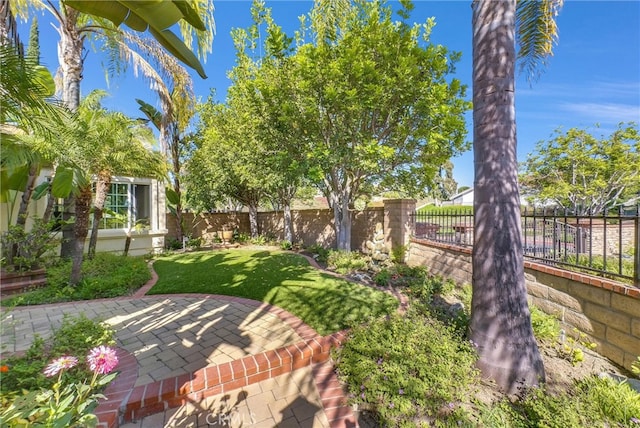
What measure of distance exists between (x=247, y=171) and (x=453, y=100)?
26.4 feet

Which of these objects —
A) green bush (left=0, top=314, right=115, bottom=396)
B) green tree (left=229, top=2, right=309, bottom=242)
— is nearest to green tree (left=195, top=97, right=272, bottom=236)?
green tree (left=229, top=2, right=309, bottom=242)

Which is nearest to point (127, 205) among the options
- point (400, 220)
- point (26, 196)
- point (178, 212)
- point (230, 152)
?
point (178, 212)

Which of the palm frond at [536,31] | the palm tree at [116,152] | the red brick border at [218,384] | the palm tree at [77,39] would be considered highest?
the palm tree at [77,39]

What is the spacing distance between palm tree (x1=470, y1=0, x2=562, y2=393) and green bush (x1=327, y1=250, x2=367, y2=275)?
16.5 feet

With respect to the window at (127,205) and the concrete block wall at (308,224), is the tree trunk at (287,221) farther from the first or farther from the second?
the window at (127,205)

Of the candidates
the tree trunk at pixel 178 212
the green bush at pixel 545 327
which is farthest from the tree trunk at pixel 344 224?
the tree trunk at pixel 178 212

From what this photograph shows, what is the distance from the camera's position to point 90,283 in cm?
617

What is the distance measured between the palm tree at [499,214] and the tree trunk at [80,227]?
807 centimetres

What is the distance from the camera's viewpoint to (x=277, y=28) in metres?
7.98

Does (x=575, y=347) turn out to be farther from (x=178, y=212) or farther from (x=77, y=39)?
(x=178, y=212)

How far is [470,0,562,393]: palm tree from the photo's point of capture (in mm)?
3072

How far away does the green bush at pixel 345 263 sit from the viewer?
8.24 metres

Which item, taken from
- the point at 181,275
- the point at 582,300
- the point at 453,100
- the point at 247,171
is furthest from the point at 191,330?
the point at 453,100

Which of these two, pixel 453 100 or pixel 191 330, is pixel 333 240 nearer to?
pixel 453 100
